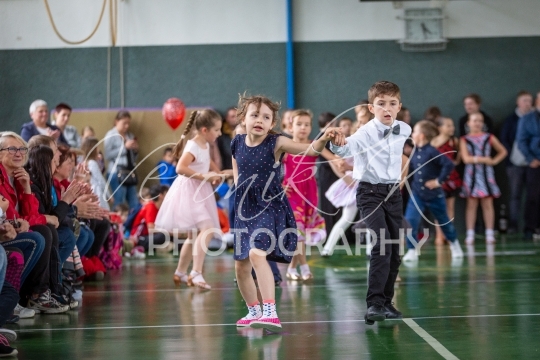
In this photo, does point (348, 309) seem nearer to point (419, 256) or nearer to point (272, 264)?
point (272, 264)

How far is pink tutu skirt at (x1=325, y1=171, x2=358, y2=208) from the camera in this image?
28.5ft

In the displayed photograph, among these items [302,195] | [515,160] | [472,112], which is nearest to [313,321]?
[302,195]

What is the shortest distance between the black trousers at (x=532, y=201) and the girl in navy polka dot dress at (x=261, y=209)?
681cm

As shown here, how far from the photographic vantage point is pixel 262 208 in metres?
4.74

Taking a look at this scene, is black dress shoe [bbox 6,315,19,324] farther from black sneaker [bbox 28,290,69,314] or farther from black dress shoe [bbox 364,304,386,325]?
black dress shoe [bbox 364,304,386,325]

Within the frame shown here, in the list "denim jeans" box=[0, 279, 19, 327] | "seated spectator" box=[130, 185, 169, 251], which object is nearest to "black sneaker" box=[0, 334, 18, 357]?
"denim jeans" box=[0, 279, 19, 327]

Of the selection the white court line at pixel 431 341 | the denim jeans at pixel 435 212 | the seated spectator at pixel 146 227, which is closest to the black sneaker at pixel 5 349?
the white court line at pixel 431 341

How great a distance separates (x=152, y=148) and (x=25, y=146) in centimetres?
667

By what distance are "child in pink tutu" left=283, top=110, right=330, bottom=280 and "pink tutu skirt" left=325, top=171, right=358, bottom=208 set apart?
4.70ft

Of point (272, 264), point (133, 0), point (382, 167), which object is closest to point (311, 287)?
point (272, 264)

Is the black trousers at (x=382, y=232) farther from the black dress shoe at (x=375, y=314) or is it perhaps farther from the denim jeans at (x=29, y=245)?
the denim jeans at (x=29, y=245)

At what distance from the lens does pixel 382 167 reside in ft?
16.0

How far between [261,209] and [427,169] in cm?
437

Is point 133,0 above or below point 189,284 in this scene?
above
